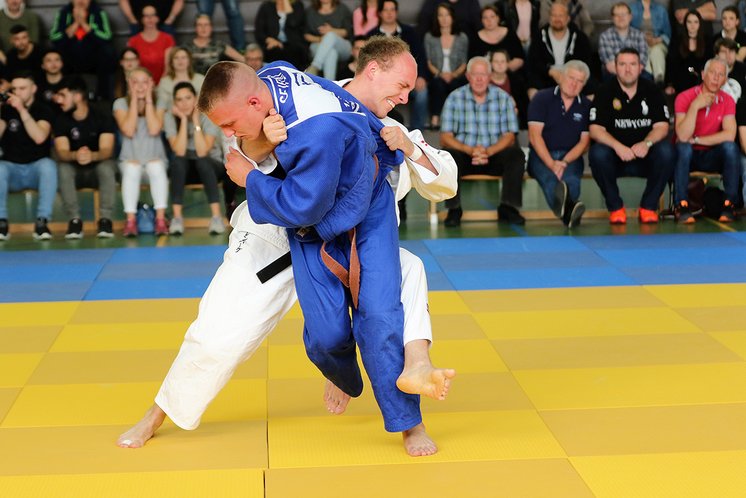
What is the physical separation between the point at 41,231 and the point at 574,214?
4698 mm

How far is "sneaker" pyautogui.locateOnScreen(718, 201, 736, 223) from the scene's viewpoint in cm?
953

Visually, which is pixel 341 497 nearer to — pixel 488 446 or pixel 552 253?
pixel 488 446

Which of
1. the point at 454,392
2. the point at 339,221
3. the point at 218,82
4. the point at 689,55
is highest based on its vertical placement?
the point at 218,82

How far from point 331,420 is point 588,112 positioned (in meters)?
6.27

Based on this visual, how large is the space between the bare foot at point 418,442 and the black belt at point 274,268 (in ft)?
2.59

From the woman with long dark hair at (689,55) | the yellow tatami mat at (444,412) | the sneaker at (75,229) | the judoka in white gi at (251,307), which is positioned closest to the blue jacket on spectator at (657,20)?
the woman with long dark hair at (689,55)

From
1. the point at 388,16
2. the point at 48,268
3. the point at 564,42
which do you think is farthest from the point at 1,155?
the point at 564,42

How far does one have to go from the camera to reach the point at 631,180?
12.1 meters

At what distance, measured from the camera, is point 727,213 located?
9594 mm

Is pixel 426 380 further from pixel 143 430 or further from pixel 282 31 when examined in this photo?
pixel 282 31

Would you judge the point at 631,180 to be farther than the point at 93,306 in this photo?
Yes

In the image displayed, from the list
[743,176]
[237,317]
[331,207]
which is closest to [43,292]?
[237,317]

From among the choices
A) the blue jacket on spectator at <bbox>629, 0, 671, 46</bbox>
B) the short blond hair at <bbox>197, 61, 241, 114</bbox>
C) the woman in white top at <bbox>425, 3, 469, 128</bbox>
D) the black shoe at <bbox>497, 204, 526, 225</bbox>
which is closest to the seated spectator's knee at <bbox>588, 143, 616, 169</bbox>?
the black shoe at <bbox>497, 204, 526, 225</bbox>

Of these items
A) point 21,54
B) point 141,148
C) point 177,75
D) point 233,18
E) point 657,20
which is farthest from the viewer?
point 233,18
